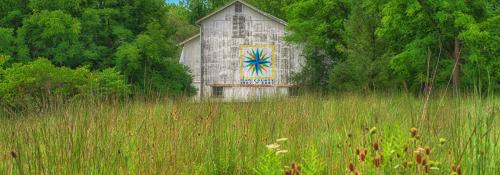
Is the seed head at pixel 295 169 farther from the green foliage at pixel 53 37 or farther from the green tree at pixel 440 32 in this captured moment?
the green foliage at pixel 53 37

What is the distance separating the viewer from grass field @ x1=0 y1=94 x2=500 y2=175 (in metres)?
3.04

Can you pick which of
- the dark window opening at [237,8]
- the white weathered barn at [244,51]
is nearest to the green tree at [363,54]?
the white weathered barn at [244,51]

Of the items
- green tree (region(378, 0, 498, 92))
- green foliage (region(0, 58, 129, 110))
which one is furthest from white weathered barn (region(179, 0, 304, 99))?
green foliage (region(0, 58, 129, 110))

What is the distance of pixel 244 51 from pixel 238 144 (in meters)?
24.6

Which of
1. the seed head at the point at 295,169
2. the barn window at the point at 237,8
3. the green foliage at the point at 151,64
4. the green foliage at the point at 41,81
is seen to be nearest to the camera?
the seed head at the point at 295,169

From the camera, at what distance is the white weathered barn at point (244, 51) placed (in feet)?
95.6

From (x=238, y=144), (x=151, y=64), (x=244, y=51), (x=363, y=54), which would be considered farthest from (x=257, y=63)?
(x=238, y=144)

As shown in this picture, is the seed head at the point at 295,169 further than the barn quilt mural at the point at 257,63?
No

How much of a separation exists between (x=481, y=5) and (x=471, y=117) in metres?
18.4

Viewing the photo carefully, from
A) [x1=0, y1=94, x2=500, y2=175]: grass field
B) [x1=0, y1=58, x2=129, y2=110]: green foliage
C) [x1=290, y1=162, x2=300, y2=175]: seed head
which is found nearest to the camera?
[x1=290, y1=162, x2=300, y2=175]: seed head

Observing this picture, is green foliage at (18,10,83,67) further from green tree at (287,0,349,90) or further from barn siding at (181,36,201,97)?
green tree at (287,0,349,90)

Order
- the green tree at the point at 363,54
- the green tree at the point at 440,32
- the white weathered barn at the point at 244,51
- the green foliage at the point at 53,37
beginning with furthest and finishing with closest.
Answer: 1. the white weathered barn at the point at 244,51
2. the green tree at the point at 363,54
3. the green foliage at the point at 53,37
4. the green tree at the point at 440,32

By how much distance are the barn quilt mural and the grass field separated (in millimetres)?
22556

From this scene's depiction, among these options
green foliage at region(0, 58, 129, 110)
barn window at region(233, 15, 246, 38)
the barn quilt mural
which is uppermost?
barn window at region(233, 15, 246, 38)
